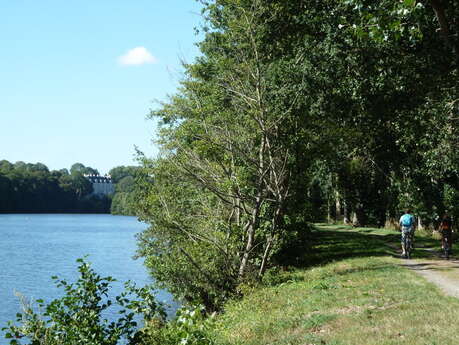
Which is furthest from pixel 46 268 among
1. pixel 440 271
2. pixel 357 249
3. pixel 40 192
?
pixel 40 192

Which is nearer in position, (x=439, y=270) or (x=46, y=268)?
(x=439, y=270)

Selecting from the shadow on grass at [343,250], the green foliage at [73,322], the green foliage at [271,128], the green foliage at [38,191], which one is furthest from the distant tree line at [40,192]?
the green foliage at [73,322]

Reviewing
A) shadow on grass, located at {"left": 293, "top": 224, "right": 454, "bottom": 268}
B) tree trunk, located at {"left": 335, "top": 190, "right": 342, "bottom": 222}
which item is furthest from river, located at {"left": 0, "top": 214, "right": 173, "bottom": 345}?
tree trunk, located at {"left": 335, "top": 190, "right": 342, "bottom": 222}

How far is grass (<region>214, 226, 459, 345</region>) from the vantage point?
984cm

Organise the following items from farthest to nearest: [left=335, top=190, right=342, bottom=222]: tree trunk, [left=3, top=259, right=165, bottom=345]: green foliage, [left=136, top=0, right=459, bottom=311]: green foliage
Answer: [left=335, top=190, right=342, bottom=222]: tree trunk, [left=136, top=0, right=459, bottom=311]: green foliage, [left=3, top=259, right=165, bottom=345]: green foliage

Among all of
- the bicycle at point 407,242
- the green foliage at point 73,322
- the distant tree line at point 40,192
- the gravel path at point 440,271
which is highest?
the distant tree line at point 40,192

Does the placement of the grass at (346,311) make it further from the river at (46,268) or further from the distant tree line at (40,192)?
the distant tree line at (40,192)

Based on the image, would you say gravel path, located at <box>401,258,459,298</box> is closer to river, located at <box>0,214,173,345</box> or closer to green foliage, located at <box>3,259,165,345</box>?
green foliage, located at <box>3,259,165,345</box>

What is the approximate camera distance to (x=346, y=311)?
12.3m

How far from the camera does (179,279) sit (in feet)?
61.2

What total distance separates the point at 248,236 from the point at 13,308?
12.2 metres

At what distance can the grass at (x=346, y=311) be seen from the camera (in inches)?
388

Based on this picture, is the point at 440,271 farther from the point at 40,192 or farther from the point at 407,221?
the point at 40,192

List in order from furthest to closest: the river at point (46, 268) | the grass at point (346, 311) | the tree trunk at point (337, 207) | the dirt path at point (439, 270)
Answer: the tree trunk at point (337, 207) < the river at point (46, 268) < the dirt path at point (439, 270) < the grass at point (346, 311)
